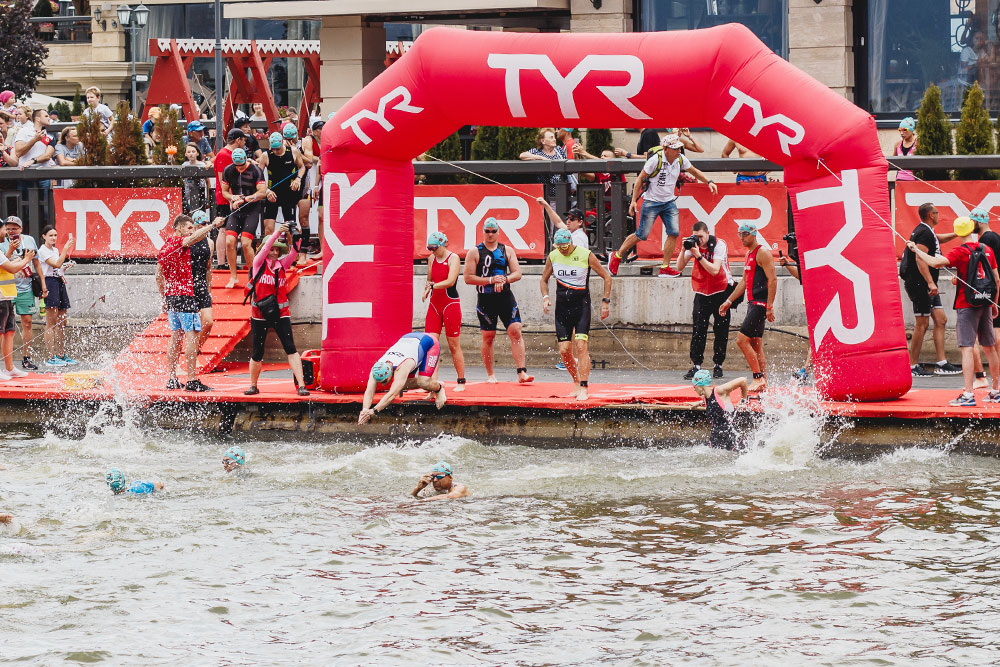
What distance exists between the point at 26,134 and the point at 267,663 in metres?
13.2

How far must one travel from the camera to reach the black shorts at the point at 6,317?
57.6 ft

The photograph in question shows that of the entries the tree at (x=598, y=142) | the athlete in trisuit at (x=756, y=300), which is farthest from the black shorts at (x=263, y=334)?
the tree at (x=598, y=142)

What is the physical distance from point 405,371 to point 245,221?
529 cm

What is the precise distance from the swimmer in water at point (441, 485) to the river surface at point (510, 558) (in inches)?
6.4

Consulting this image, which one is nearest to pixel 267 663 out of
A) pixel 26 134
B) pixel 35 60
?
pixel 26 134

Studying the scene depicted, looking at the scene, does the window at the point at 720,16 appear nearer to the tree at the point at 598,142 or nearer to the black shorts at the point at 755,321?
the tree at the point at 598,142

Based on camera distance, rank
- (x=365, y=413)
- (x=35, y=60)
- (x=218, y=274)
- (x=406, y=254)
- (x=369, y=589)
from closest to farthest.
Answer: (x=369, y=589), (x=365, y=413), (x=406, y=254), (x=218, y=274), (x=35, y=60)

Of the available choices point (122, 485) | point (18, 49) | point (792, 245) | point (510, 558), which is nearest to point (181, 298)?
point (122, 485)

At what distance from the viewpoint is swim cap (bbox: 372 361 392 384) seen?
1454cm

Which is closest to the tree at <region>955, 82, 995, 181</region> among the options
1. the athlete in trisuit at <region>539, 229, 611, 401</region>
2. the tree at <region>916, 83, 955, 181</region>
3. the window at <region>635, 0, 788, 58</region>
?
the tree at <region>916, 83, 955, 181</region>

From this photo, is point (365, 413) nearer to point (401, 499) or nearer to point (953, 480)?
point (401, 499)

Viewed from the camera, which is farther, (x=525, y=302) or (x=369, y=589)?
(x=525, y=302)

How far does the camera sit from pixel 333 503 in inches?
523

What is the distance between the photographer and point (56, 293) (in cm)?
1931
